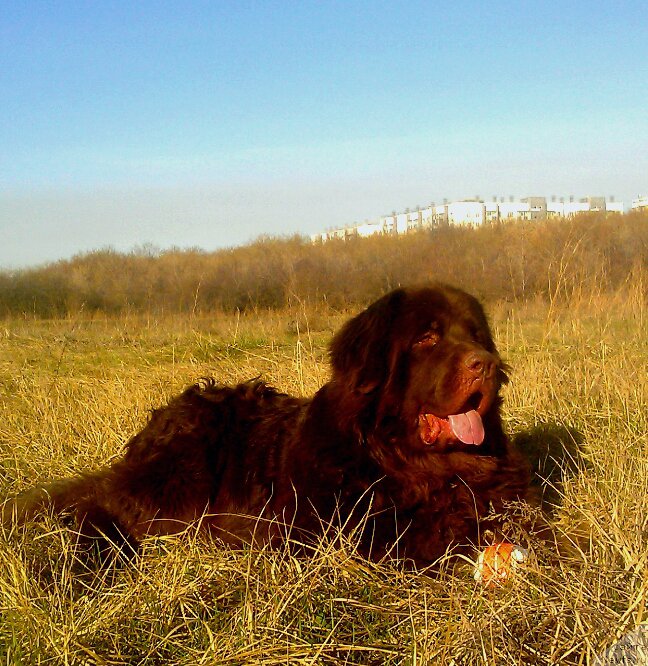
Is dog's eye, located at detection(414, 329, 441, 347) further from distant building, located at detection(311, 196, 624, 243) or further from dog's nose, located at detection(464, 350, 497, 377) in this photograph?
distant building, located at detection(311, 196, 624, 243)

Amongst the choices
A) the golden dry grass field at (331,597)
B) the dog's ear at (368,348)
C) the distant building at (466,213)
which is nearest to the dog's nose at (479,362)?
the dog's ear at (368,348)

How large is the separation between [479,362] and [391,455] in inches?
20.7

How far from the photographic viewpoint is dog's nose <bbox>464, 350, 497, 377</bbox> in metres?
2.81

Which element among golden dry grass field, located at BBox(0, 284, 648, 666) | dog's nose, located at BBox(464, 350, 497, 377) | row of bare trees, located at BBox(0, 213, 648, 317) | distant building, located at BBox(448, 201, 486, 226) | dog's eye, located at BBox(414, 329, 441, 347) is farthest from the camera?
distant building, located at BBox(448, 201, 486, 226)

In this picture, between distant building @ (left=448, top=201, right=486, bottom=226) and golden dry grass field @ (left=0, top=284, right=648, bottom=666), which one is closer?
golden dry grass field @ (left=0, top=284, right=648, bottom=666)

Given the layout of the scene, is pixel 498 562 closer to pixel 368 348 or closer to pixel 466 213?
pixel 368 348

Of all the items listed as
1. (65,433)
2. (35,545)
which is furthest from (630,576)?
(65,433)

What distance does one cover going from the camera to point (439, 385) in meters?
2.87

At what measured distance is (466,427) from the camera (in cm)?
292

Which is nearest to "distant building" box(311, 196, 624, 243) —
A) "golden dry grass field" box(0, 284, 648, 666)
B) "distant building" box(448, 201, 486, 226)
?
"distant building" box(448, 201, 486, 226)

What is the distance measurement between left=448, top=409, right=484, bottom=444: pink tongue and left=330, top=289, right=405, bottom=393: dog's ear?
32cm

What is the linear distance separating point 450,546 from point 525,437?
2194 millimetres

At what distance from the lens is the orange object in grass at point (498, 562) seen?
2619 millimetres

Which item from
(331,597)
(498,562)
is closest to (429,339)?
(498,562)
